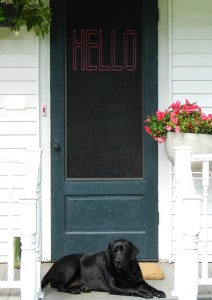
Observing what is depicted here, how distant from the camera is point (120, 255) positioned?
186 inches

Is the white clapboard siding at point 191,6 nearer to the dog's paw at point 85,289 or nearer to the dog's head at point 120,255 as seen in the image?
the dog's head at point 120,255

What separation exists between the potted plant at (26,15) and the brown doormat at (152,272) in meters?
2.21

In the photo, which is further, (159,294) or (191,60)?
(191,60)

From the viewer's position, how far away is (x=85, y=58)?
19.3 feet

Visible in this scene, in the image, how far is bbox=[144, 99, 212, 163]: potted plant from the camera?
17.6 ft

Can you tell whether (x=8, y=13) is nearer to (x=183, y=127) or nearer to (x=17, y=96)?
(x=17, y=96)

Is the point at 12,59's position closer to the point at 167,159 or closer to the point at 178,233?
the point at 167,159

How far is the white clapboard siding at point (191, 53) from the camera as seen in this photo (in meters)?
5.85

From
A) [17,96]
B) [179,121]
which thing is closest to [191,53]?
[179,121]

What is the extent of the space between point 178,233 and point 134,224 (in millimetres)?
1526

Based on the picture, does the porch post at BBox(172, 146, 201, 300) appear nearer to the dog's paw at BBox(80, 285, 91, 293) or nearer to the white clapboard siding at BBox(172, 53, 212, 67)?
the dog's paw at BBox(80, 285, 91, 293)

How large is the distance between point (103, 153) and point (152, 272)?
119cm

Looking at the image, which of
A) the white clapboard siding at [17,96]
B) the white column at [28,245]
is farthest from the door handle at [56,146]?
the white column at [28,245]

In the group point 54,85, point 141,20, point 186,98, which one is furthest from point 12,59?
point 186,98
